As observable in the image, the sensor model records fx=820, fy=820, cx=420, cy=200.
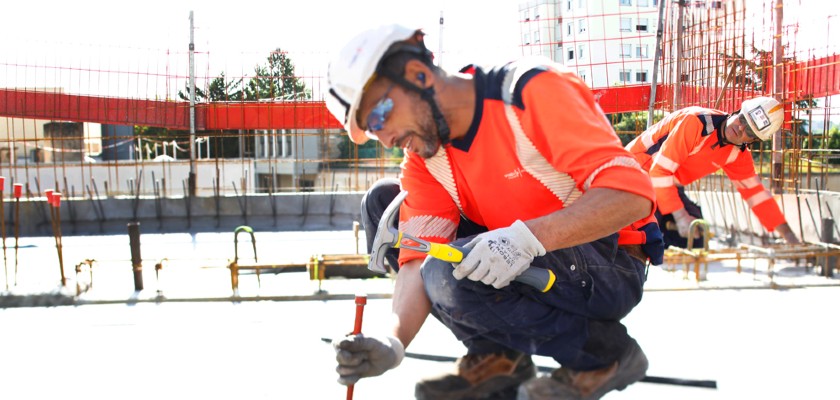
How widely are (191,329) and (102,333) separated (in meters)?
0.49

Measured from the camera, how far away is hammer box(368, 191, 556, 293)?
2305 mm

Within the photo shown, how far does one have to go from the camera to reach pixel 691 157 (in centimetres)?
585

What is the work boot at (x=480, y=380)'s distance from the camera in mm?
2615

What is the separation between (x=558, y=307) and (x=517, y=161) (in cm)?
48

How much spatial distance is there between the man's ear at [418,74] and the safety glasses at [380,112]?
0.19ft

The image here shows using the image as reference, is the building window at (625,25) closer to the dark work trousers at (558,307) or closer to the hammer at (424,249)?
the dark work trousers at (558,307)

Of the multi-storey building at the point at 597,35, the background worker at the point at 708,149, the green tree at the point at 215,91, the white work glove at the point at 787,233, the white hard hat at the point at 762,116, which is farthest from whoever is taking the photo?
the green tree at the point at 215,91

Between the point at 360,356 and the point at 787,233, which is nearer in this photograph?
the point at 360,356

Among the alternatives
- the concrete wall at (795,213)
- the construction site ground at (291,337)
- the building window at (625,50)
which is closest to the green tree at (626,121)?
the building window at (625,50)

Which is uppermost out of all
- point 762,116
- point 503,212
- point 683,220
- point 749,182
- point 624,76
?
point 624,76

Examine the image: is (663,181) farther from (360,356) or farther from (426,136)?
(360,356)

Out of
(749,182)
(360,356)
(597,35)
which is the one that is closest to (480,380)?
(360,356)

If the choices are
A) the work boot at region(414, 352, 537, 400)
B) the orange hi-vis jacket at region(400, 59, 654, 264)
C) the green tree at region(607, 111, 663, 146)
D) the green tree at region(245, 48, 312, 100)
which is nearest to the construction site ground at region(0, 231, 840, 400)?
the work boot at region(414, 352, 537, 400)

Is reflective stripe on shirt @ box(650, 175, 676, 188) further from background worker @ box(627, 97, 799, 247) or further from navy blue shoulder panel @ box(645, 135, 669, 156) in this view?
navy blue shoulder panel @ box(645, 135, 669, 156)
